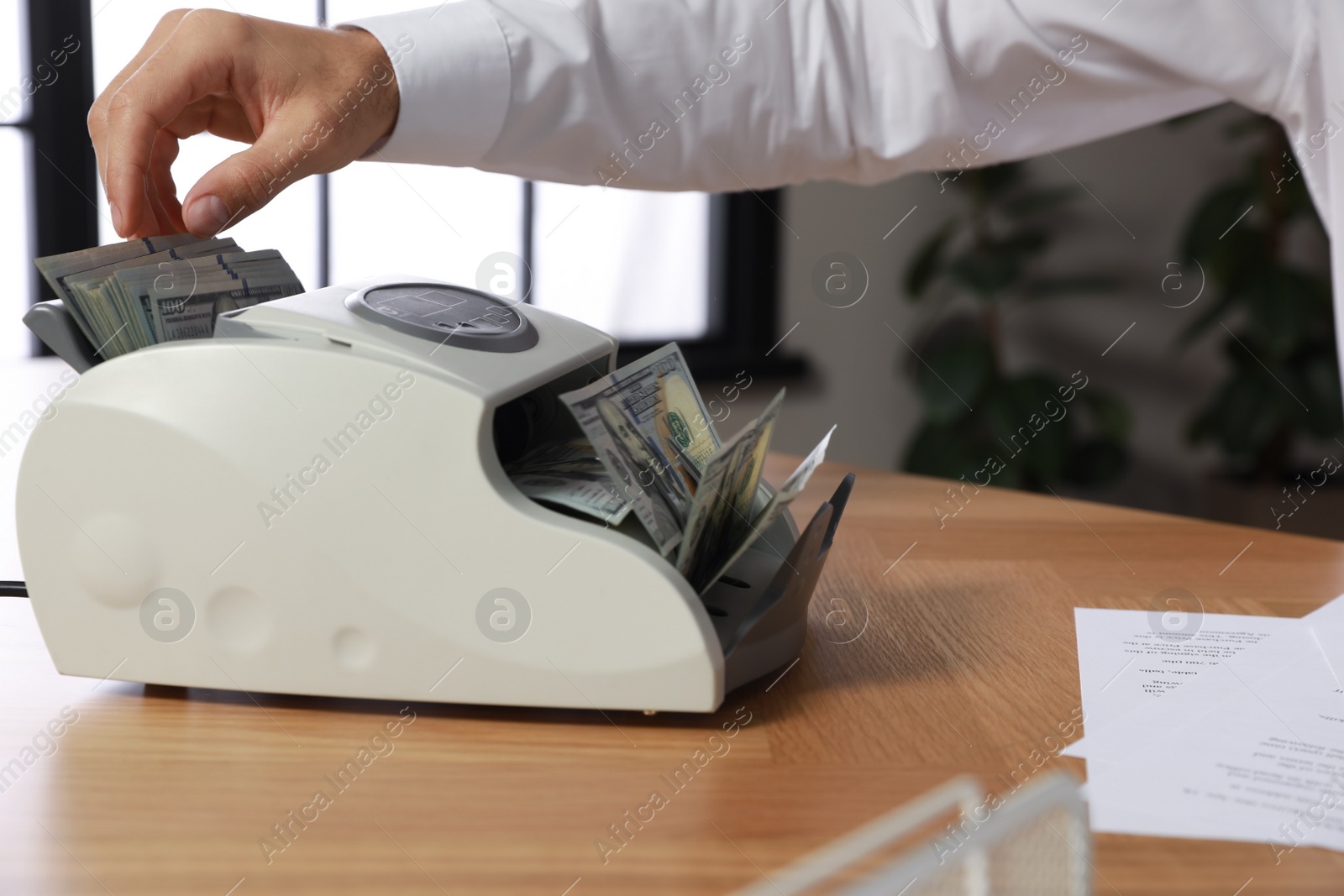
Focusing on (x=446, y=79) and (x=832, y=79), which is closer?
(x=446, y=79)

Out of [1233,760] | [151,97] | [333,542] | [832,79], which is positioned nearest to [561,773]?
[333,542]

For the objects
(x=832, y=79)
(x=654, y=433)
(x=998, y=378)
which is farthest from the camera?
(x=998, y=378)

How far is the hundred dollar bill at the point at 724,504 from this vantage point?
0.57 m

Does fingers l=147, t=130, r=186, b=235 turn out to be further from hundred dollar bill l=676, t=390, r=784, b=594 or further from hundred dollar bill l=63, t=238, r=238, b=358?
hundred dollar bill l=676, t=390, r=784, b=594

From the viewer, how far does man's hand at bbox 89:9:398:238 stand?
680mm

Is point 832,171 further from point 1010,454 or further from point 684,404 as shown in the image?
point 1010,454

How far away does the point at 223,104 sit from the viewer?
0.79 m

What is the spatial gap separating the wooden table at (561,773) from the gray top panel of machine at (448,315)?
196 millimetres

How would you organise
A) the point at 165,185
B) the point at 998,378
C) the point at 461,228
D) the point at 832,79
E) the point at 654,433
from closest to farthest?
the point at 654,433
the point at 165,185
the point at 832,79
the point at 461,228
the point at 998,378

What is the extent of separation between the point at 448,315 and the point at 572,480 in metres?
0.12

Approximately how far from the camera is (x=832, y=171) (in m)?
1.19

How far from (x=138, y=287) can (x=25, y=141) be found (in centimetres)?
169

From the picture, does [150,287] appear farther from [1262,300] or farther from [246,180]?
[1262,300]

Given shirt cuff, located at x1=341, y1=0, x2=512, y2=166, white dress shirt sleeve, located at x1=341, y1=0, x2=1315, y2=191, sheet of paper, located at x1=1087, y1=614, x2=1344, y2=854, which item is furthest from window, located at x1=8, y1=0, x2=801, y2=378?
sheet of paper, located at x1=1087, y1=614, x2=1344, y2=854
